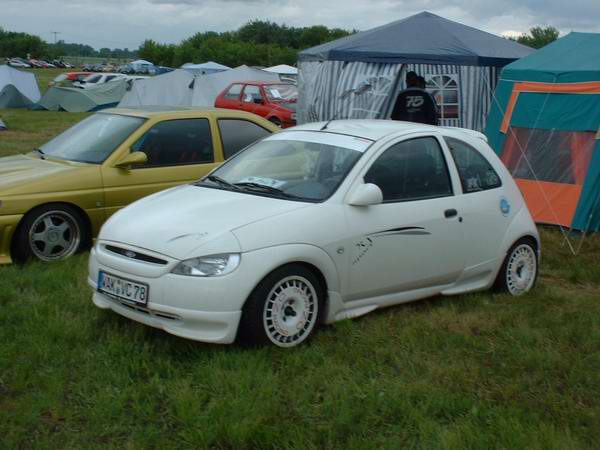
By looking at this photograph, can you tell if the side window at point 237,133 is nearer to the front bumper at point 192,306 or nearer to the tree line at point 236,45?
the front bumper at point 192,306

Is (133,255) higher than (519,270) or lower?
higher

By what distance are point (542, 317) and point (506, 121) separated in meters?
4.90

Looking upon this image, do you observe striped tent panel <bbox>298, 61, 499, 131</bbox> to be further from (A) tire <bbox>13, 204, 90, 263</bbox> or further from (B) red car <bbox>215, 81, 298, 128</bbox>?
(A) tire <bbox>13, 204, 90, 263</bbox>

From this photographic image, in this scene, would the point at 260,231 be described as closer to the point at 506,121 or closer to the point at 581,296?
the point at 581,296

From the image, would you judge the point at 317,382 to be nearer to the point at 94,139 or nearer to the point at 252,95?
the point at 94,139

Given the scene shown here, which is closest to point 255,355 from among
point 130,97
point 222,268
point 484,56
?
point 222,268

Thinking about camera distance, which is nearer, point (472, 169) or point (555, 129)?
point (472, 169)

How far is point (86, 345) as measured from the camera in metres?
4.86

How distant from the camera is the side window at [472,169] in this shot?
592cm

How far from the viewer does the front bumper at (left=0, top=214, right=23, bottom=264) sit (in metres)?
6.60

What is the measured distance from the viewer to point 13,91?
30.1 m

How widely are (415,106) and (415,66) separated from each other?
4389 millimetres

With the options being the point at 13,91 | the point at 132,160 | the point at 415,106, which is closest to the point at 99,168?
the point at 132,160

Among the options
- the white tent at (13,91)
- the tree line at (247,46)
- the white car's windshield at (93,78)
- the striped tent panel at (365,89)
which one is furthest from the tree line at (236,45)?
the striped tent panel at (365,89)
